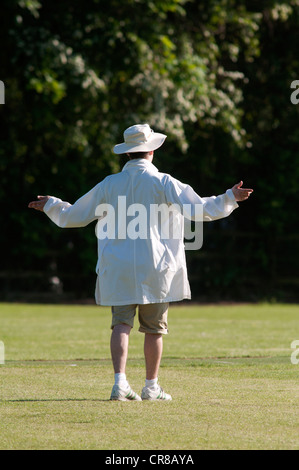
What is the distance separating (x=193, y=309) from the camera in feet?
61.2

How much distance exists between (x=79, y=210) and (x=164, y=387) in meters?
1.59

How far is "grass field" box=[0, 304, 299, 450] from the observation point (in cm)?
489

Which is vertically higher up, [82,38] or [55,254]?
[82,38]

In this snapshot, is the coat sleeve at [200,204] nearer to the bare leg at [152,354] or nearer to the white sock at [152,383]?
the bare leg at [152,354]

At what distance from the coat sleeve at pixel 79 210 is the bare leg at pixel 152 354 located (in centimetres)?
104

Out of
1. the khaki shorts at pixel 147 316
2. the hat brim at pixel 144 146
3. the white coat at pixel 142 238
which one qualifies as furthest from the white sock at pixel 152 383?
the hat brim at pixel 144 146

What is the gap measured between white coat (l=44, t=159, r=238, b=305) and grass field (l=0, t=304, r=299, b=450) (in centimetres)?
82

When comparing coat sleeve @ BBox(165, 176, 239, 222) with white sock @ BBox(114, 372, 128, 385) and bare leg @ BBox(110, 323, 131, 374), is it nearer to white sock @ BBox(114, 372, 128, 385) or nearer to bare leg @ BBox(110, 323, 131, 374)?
bare leg @ BBox(110, 323, 131, 374)

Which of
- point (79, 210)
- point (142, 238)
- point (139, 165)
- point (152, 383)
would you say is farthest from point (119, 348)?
point (139, 165)

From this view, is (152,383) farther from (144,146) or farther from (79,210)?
(144,146)

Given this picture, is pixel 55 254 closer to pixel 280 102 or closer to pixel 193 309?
pixel 193 309
